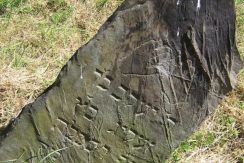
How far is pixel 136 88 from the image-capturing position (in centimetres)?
237

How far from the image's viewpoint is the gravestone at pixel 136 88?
2.18 metres

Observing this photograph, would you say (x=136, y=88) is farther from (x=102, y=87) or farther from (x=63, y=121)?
(x=63, y=121)

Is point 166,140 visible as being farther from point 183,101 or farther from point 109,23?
point 109,23

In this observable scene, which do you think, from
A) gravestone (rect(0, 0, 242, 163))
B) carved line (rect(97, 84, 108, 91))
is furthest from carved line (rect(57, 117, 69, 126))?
carved line (rect(97, 84, 108, 91))

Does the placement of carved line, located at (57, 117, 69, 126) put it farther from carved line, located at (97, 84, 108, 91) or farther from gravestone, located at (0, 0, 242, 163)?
carved line, located at (97, 84, 108, 91)

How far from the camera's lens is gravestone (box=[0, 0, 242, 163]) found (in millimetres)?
2180

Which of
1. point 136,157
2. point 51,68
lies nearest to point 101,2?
point 51,68

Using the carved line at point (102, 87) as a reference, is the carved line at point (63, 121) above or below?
below

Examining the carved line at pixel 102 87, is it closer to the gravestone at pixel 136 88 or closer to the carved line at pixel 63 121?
the gravestone at pixel 136 88

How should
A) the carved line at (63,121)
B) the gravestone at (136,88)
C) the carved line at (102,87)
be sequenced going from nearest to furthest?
the gravestone at (136,88), the carved line at (102,87), the carved line at (63,121)

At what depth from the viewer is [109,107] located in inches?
96.4

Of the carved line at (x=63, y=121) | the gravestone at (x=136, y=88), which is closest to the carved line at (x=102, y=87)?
the gravestone at (x=136, y=88)

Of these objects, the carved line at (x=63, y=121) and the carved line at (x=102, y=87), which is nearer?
the carved line at (x=102, y=87)

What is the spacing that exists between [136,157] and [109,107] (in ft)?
1.07
